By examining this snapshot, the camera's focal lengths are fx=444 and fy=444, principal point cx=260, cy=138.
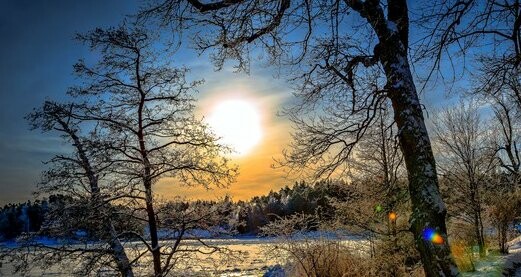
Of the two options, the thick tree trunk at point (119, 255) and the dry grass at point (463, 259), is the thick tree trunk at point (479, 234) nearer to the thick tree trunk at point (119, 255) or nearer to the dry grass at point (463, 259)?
the dry grass at point (463, 259)

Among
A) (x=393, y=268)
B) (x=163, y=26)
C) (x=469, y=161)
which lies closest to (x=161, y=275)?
(x=163, y=26)

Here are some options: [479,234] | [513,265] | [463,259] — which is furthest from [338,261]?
[479,234]

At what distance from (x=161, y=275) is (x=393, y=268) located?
22.9 ft

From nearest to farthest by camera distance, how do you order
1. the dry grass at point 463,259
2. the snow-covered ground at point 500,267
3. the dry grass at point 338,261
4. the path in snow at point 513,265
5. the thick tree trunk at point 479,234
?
the dry grass at point 338,261, the snow-covered ground at point 500,267, the path in snow at point 513,265, the dry grass at point 463,259, the thick tree trunk at point 479,234

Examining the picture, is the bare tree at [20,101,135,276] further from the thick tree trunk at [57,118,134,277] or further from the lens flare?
the lens flare

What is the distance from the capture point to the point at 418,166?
5.47 m

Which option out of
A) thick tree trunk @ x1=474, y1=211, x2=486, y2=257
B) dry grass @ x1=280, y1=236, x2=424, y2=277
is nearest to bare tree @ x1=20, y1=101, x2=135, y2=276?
dry grass @ x1=280, y1=236, x2=424, y2=277

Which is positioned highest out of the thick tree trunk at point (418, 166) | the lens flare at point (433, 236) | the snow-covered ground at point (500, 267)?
the thick tree trunk at point (418, 166)

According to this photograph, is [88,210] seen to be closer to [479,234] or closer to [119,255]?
[119,255]

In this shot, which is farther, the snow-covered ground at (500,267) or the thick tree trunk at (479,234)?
the thick tree trunk at (479,234)

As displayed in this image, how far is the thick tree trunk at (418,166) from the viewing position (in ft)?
17.1

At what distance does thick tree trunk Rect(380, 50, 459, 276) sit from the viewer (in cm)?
521

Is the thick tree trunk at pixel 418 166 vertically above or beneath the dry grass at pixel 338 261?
above

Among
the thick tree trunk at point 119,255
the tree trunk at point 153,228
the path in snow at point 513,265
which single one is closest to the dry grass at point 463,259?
the path in snow at point 513,265
